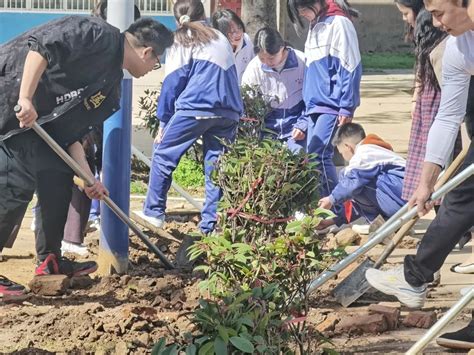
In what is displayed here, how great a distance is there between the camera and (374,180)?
8.26 meters

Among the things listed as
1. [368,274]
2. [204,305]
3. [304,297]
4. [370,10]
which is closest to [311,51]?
[368,274]

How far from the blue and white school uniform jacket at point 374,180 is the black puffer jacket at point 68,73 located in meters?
2.09

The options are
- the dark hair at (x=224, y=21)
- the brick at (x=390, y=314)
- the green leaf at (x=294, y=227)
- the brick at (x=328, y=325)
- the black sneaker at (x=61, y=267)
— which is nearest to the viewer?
the green leaf at (x=294, y=227)

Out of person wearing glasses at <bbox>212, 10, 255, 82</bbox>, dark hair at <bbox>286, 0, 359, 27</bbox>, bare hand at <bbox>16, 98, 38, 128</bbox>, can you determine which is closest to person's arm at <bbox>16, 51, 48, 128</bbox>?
bare hand at <bbox>16, 98, 38, 128</bbox>

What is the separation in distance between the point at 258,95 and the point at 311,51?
80cm

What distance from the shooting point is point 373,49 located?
3066cm

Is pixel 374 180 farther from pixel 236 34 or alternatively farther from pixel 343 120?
pixel 236 34

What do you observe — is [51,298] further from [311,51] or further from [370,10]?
[370,10]

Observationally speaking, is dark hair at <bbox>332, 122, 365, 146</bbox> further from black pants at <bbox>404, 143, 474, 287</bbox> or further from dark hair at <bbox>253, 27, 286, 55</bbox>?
black pants at <bbox>404, 143, 474, 287</bbox>

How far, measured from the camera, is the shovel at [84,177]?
651 centimetres

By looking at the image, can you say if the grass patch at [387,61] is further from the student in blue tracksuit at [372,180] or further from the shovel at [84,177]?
the shovel at [84,177]

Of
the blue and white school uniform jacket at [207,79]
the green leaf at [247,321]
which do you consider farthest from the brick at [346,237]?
the green leaf at [247,321]

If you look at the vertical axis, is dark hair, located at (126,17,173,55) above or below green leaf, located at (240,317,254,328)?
above

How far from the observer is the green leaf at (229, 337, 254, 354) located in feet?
13.3
